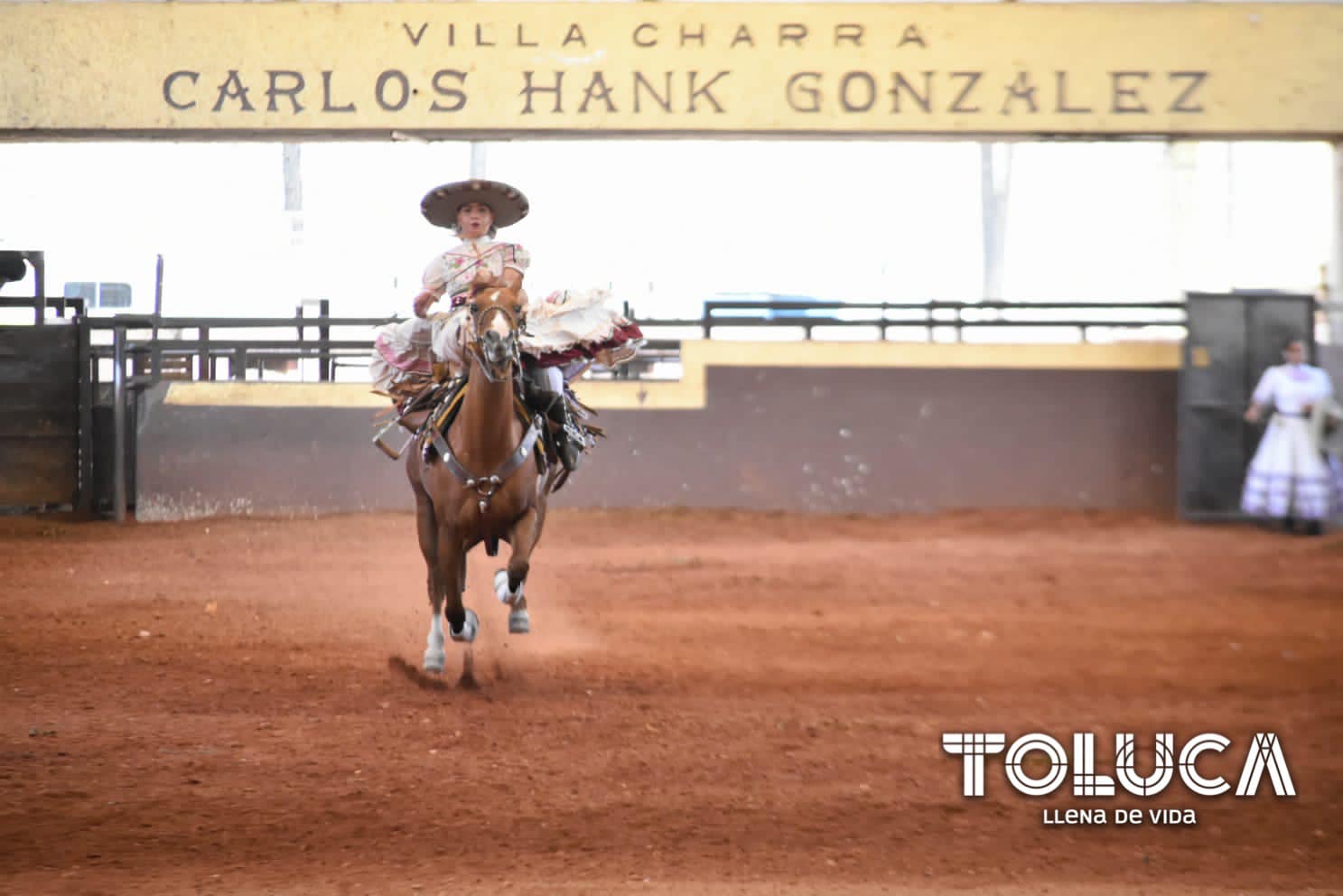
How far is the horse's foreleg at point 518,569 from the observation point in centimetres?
763

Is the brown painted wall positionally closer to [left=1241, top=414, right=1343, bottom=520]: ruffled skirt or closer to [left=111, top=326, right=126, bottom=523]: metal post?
[left=111, top=326, right=126, bottom=523]: metal post

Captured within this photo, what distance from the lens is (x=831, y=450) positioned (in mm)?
17203

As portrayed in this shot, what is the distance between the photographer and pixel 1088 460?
56.5 ft

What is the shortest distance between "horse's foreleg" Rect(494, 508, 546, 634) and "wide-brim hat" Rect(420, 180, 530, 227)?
1.75 meters

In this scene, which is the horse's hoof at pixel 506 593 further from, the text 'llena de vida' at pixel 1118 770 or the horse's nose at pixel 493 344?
the text 'llena de vida' at pixel 1118 770

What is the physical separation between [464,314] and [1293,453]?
11724 mm

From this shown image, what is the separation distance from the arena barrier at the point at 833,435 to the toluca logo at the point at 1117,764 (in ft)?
35.4

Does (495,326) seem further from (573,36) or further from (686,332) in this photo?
(686,332)

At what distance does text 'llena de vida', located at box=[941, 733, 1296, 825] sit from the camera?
5.30 metres

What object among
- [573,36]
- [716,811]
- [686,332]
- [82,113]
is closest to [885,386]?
[573,36]

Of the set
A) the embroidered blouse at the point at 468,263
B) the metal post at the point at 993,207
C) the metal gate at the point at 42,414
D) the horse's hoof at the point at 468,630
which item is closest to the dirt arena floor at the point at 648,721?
the horse's hoof at the point at 468,630

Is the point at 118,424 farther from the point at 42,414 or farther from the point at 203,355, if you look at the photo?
the point at 203,355

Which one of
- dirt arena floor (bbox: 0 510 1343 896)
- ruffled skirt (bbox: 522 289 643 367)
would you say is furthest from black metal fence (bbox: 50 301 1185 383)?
ruffled skirt (bbox: 522 289 643 367)

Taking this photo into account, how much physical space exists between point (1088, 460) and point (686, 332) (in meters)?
8.95
